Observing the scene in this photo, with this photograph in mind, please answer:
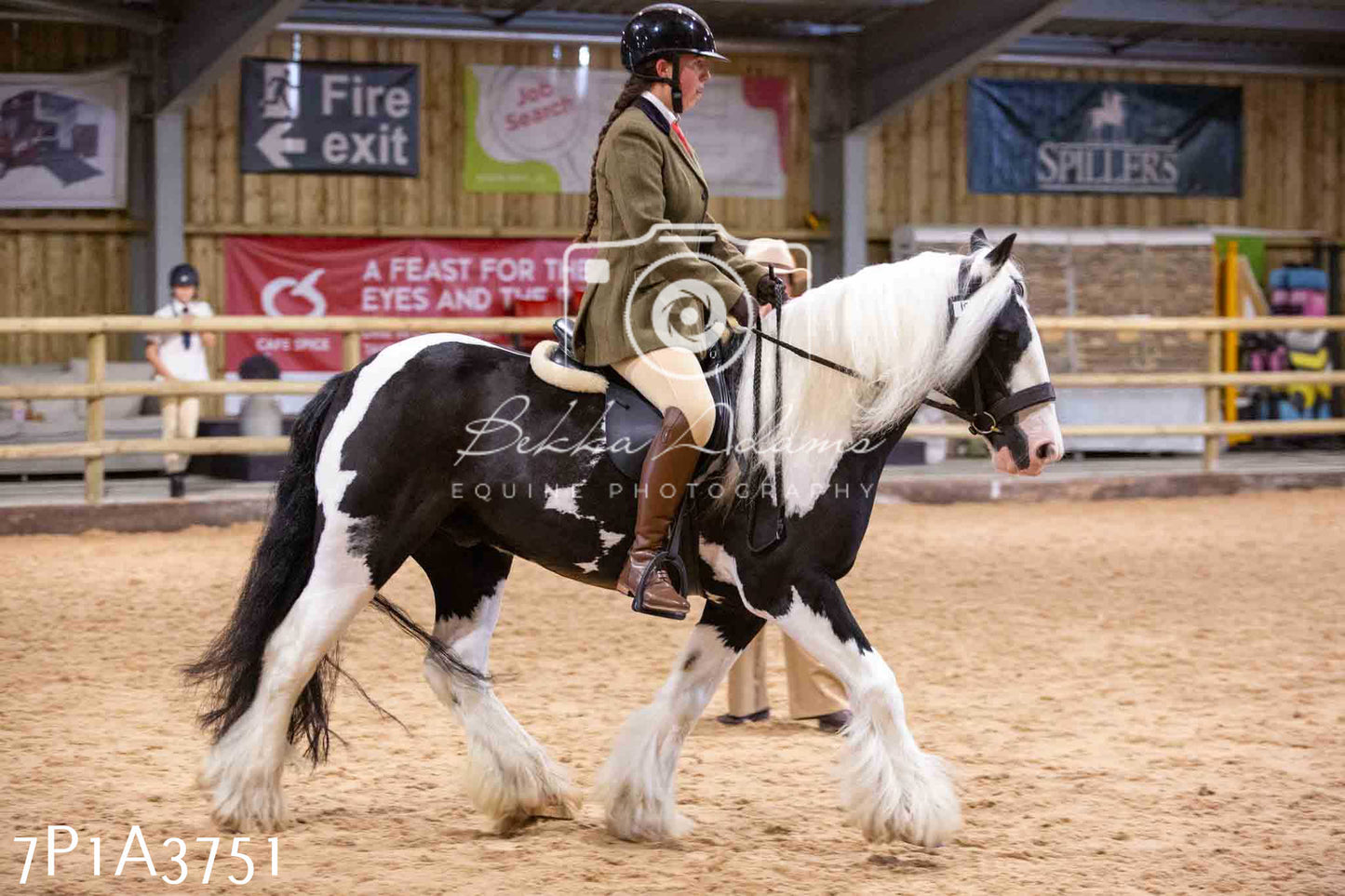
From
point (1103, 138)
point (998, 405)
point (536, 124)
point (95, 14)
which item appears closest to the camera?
point (998, 405)

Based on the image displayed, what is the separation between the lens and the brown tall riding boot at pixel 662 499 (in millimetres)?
3424

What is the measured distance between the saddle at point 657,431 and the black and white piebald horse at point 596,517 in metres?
0.03

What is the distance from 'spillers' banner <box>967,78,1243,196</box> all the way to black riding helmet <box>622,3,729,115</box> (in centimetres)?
1273

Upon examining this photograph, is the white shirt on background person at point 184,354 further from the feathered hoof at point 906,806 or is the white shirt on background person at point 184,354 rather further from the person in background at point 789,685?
the feathered hoof at point 906,806

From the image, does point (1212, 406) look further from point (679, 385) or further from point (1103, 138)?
point (679, 385)

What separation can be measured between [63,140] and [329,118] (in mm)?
2373

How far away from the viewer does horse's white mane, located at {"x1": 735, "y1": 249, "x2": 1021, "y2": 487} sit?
3391 millimetres

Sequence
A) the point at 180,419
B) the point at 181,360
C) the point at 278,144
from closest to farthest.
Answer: the point at 180,419, the point at 181,360, the point at 278,144

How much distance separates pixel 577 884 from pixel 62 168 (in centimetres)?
1148

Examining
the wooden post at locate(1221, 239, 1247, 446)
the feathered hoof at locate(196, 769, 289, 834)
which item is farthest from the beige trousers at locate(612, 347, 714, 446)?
the wooden post at locate(1221, 239, 1247, 446)

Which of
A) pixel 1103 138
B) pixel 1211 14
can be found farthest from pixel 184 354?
pixel 1211 14

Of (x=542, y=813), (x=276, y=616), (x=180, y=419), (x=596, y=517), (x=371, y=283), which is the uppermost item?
(x=371, y=283)

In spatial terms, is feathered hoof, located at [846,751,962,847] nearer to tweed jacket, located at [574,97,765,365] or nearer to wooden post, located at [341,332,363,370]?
tweed jacket, located at [574,97,765,365]

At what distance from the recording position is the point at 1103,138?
52.6 feet
